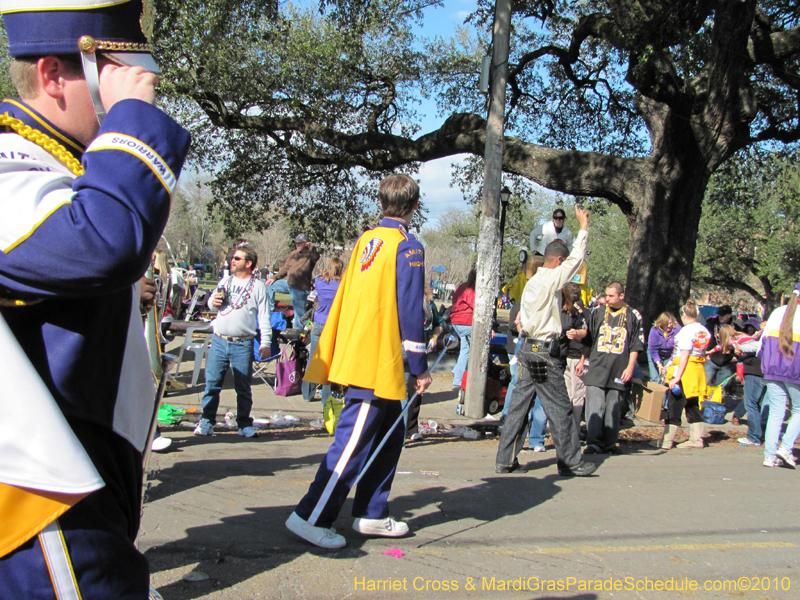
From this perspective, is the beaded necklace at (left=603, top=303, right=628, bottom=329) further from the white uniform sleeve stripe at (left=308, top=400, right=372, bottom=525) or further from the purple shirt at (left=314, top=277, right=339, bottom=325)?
the white uniform sleeve stripe at (left=308, top=400, right=372, bottom=525)

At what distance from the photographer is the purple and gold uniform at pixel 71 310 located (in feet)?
3.55

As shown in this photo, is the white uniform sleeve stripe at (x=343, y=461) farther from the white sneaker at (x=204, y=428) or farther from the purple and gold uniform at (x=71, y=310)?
the white sneaker at (x=204, y=428)

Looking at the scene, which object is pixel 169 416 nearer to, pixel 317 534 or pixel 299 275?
pixel 317 534

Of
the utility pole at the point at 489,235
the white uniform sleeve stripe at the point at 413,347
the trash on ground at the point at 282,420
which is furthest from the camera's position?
the utility pole at the point at 489,235

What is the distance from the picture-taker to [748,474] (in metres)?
6.81

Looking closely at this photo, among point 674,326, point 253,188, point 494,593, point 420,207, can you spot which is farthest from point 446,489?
point 420,207

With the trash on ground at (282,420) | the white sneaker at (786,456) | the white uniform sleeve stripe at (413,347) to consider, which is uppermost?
the white uniform sleeve stripe at (413,347)

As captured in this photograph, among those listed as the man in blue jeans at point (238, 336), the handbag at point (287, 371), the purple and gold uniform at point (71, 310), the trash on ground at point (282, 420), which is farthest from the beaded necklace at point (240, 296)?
the purple and gold uniform at point (71, 310)

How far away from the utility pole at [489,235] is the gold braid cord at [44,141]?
26.0 feet

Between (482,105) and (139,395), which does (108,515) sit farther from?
(482,105)

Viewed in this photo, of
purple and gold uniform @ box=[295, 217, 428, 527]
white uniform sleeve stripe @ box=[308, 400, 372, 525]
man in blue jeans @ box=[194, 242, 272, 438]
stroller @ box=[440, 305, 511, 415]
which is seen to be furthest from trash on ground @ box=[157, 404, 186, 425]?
stroller @ box=[440, 305, 511, 415]

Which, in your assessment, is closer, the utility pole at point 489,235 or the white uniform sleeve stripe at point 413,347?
the white uniform sleeve stripe at point 413,347

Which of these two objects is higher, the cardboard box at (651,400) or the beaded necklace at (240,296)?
the beaded necklace at (240,296)

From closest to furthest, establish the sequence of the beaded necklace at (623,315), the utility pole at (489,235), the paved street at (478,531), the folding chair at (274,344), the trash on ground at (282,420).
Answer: the paved street at (478,531), the trash on ground at (282,420), the beaded necklace at (623,315), the utility pole at (489,235), the folding chair at (274,344)
